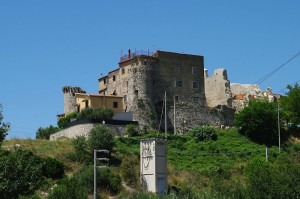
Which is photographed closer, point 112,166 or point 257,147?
point 112,166

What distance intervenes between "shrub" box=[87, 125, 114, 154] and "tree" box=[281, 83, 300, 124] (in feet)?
86.1

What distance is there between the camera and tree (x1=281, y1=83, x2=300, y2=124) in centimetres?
8100

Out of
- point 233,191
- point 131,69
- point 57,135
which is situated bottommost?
point 233,191

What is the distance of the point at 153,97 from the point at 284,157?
20670mm

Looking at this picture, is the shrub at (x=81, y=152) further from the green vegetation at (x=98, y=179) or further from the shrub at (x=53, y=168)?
the shrub at (x=53, y=168)

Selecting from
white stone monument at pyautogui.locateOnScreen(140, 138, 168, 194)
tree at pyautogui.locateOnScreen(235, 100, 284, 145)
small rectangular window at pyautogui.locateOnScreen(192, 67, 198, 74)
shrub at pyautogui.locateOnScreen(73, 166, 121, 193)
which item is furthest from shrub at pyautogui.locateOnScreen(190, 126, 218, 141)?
shrub at pyautogui.locateOnScreen(73, 166, 121, 193)

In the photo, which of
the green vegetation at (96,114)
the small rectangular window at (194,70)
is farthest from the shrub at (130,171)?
the small rectangular window at (194,70)

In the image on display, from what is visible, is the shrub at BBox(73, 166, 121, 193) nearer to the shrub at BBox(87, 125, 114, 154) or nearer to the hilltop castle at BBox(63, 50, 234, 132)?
the shrub at BBox(87, 125, 114, 154)

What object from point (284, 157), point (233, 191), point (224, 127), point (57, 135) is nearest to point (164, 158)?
point (233, 191)

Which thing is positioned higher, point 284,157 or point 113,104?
point 113,104

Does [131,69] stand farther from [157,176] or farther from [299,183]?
[299,183]

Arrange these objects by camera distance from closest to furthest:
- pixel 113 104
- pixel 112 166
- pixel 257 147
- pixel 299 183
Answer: pixel 299 183 → pixel 112 166 → pixel 257 147 → pixel 113 104

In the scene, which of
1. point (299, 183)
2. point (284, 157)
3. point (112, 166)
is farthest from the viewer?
point (284, 157)

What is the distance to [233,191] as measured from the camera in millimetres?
48594
